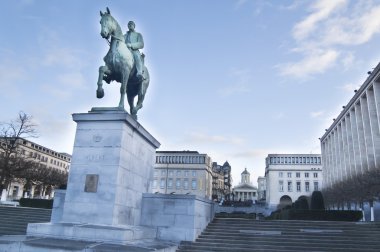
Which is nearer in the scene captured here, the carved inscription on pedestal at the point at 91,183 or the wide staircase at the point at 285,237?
the carved inscription on pedestal at the point at 91,183

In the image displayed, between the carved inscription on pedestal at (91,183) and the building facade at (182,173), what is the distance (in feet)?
336

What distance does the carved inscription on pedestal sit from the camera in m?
13.6

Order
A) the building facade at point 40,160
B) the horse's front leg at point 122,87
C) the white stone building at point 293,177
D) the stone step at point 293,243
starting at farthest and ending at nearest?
the white stone building at point 293,177, the building facade at point 40,160, the stone step at point 293,243, the horse's front leg at point 122,87

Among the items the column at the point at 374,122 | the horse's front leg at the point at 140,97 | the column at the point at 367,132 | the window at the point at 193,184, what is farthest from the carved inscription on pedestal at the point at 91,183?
the window at the point at 193,184

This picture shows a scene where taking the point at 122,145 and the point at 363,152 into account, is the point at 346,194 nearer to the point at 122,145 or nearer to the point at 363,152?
the point at 363,152

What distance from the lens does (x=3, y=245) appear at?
10492mm

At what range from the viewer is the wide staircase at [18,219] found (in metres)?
20.5

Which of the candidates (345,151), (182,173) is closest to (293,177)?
(182,173)

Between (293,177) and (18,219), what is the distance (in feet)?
364

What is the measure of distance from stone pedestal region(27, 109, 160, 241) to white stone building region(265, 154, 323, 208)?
112 meters

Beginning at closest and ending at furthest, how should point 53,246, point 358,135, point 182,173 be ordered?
point 53,246 → point 358,135 → point 182,173

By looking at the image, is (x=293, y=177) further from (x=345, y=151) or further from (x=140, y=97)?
(x=140, y=97)

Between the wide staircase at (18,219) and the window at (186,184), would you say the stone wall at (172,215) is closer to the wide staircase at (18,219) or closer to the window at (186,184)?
the wide staircase at (18,219)

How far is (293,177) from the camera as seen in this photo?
122 metres
